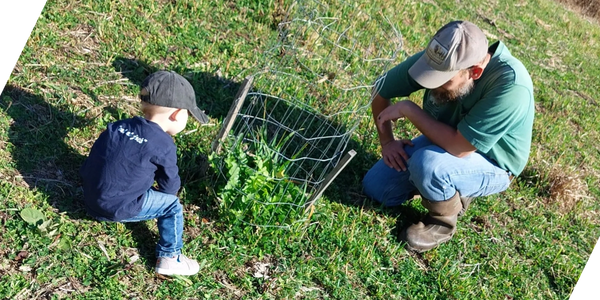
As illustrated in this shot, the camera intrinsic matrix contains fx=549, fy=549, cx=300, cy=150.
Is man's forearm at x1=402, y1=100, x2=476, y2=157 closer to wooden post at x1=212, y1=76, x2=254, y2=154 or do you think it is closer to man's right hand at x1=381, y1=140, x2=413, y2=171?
man's right hand at x1=381, y1=140, x2=413, y2=171

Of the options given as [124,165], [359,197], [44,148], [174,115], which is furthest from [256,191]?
[44,148]

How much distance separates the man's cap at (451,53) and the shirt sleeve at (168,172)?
5.45 ft

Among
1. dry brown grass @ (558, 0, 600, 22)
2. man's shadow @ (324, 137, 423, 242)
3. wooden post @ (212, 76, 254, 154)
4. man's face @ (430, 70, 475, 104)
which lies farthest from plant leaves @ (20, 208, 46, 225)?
dry brown grass @ (558, 0, 600, 22)

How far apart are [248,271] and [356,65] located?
9.43ft

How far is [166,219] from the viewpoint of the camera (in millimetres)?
3150

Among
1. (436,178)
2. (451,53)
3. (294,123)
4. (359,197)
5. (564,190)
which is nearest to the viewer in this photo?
(451,53)

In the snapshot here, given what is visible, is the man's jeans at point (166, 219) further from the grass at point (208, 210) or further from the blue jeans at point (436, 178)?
the blue jeans at point (436, 178)

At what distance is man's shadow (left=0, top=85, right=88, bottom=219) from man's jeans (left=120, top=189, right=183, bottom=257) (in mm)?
471

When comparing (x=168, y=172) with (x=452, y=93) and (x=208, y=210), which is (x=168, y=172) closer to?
(x=208, y=210)

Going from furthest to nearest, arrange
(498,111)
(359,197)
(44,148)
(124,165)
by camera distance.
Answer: (359,197), (498,111), (44,148), (124,165)

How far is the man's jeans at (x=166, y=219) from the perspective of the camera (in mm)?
3084

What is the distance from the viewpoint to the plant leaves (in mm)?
3045

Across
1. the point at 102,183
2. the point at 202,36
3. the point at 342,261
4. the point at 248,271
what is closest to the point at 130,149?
the point at 102,183

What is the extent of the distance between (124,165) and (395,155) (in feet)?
7.05
